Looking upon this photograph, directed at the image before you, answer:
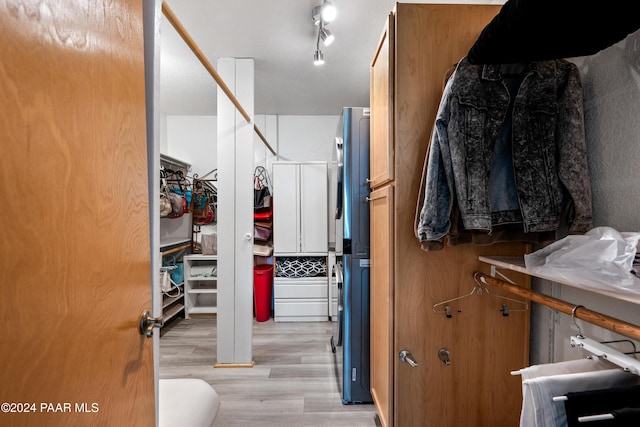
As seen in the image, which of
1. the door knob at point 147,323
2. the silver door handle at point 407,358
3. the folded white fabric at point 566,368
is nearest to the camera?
the folded white fabric at point 566,368

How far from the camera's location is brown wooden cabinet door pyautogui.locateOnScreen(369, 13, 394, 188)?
3.73 ft

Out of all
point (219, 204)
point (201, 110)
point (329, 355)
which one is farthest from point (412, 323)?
point (201, 110)

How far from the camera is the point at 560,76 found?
0.89 metres

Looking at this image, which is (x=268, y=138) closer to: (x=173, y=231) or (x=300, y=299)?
(x=173, y=231)

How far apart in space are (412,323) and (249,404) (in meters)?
1.42

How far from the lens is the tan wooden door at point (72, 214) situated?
449mm

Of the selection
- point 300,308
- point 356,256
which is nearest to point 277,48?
point 356,256

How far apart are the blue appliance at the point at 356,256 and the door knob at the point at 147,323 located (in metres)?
1.19

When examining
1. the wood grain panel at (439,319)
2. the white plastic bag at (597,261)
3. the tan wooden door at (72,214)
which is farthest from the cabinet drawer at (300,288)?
the white plastic bag at (597,261)

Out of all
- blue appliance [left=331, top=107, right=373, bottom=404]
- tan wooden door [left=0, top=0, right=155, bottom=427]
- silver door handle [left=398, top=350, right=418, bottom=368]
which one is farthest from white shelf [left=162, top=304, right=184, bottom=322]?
silver door handle [left=398, top=350, right=418, bottom=368]

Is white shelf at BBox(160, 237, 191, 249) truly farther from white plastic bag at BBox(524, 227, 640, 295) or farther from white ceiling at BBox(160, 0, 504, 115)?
white plastic bag at BBox(524, 227, 640, 295)

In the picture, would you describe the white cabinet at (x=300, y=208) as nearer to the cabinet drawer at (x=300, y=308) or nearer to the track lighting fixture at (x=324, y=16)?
the cabinet drawer at (x=300, y=308)

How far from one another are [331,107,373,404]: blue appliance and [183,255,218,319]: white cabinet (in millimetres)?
1949

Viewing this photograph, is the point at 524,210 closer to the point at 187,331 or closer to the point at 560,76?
the point at 560,76
